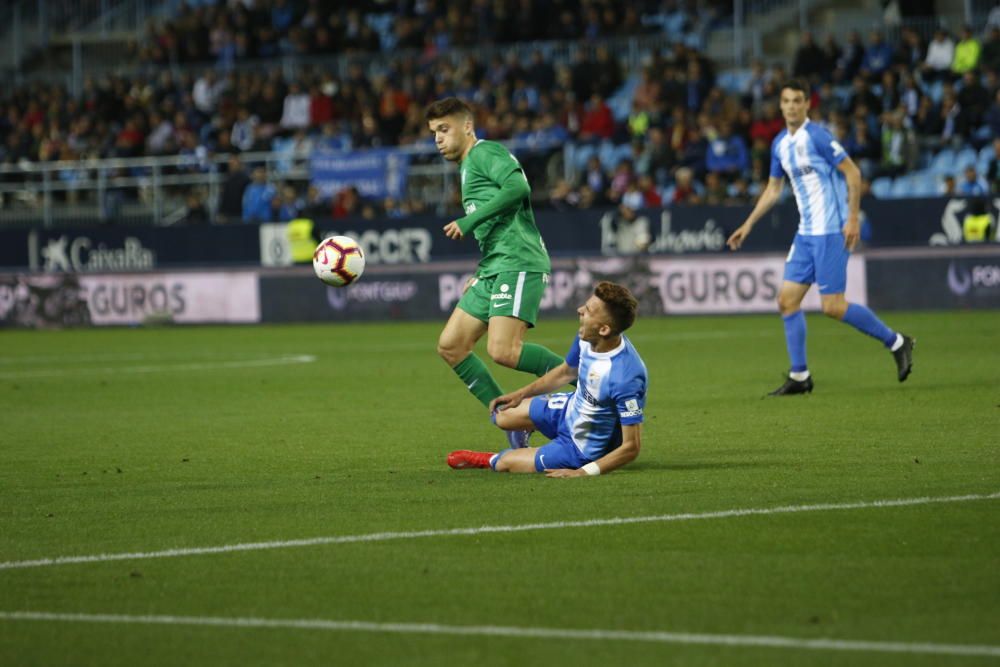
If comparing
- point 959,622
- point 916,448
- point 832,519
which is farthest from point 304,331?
point 959,622

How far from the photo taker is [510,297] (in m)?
10.5

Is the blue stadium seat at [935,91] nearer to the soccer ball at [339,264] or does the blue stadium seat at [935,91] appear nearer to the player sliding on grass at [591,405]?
the soccer ball at [339,264]

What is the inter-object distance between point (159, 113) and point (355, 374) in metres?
21.3

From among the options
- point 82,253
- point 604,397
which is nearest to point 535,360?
point 604,397

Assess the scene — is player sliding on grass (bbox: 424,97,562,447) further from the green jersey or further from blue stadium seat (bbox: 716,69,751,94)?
blue stadium seat (bbox: 716,69,751,94)

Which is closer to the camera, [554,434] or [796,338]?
[554,434]

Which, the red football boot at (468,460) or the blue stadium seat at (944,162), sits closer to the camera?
the red football boot at (468,460)

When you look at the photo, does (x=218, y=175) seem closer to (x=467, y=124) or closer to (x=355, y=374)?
(x=355, y=374)

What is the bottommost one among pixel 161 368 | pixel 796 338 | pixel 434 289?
pixel 161 368

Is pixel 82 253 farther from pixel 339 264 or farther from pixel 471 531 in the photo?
pixel 471 531

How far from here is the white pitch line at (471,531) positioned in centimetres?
718

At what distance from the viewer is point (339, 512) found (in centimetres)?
830

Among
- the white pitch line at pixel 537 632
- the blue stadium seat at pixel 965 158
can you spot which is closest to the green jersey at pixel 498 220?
the white pitch line at pixel 537 632

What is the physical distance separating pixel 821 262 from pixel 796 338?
0.64 m
